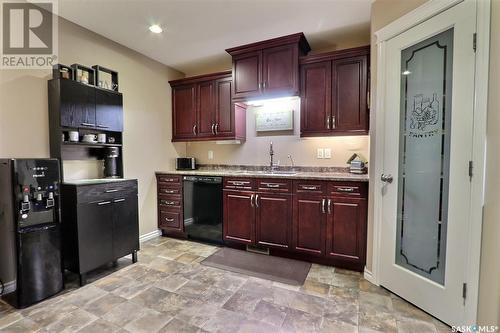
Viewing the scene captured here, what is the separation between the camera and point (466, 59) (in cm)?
156

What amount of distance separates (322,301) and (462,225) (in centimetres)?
116

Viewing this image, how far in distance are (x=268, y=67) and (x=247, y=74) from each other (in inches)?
11.7

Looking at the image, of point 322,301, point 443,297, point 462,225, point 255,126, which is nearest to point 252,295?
point 322,301

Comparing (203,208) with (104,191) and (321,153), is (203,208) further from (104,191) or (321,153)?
(321,153)

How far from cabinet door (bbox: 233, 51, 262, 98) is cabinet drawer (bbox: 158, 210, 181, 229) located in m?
1.90

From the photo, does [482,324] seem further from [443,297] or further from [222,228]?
[222,228]

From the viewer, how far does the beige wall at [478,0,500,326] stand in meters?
1.37

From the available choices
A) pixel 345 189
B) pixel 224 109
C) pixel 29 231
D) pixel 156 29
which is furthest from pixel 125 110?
pixel 345 189

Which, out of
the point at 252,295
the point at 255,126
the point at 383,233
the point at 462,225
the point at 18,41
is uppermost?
the point at 18,41

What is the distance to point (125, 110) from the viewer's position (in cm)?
309

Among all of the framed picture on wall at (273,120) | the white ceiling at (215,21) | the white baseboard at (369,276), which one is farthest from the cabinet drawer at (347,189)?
the white ceiling at (215,21)

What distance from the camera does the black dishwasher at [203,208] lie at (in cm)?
317

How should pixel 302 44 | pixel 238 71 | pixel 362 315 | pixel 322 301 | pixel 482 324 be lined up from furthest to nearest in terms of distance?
pixel 238 71 → pixel 302 44 → pixel 322 301 → pixel 362 315 → pixel 482 324
